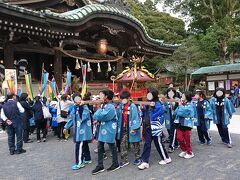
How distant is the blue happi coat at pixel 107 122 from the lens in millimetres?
4789

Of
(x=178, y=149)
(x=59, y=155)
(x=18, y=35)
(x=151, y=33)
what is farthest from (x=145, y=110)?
(x=151, y=33)

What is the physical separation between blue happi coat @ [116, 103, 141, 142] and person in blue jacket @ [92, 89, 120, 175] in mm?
315

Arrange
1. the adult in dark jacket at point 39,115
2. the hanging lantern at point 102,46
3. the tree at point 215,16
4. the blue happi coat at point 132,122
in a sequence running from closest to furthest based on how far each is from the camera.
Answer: the blue happi coat at point 132,122, the adult in dark jacket at point 39,115, the hanging lantern at point 102,46, the tree at point 215,16

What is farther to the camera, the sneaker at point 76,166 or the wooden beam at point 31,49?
the wooden beam at point 31,49

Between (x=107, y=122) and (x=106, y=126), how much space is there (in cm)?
8

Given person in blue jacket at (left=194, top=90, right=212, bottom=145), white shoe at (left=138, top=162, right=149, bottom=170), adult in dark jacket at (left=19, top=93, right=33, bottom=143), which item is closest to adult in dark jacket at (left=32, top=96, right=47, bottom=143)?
adult in dark jacket at (left=19, top=93, right=33, bottom=143)

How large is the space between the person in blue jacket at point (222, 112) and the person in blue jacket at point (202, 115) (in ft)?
0.55

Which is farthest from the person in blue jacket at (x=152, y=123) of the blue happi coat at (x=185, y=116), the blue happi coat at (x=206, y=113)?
the blue happi coat at (x=206, y=113)

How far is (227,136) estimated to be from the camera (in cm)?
655

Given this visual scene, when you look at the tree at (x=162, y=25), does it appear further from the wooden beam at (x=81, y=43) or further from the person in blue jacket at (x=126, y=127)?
the person in blue jacket at (x=126, y=127)

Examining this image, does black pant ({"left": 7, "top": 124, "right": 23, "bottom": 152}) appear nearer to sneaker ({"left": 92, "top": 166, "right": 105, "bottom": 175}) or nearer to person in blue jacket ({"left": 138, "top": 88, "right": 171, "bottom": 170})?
sneaker ({"left": 92, "top": 166, "right": 105, "bottom": 175})

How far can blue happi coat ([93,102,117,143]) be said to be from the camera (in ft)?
15.7

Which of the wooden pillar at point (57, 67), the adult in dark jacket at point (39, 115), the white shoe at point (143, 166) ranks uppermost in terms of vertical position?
the wooden pillar at point (57, 67)

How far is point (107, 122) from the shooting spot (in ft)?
16.0
